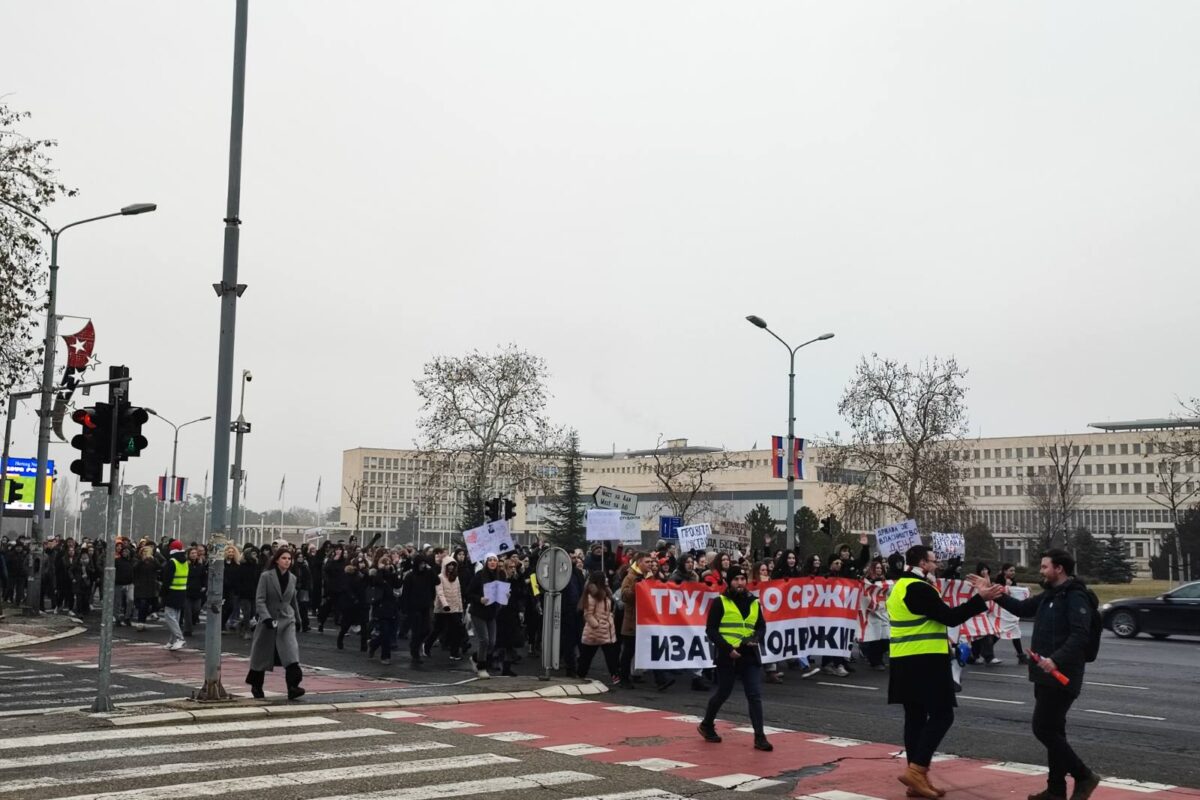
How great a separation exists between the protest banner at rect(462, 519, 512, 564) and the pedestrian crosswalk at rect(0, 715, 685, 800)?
667 centimetres

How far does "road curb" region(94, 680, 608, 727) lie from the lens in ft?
38.8

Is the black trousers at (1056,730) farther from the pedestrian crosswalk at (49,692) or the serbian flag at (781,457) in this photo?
the serbian flag at (781,457)

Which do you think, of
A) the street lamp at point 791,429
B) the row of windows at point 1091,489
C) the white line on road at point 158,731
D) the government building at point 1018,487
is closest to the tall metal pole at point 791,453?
the street lamp at point 791,429

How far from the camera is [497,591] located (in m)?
17.4

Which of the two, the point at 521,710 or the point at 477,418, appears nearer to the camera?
the point at 521,710

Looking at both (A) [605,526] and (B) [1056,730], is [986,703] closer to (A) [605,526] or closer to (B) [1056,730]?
(B) [1056,730]

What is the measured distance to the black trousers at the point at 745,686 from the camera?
444 inches

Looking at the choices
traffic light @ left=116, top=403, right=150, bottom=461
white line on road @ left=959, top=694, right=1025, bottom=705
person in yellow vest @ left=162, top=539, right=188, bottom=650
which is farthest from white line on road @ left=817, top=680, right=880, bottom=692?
person in yellow vest @ left=162, top=539, right=188, bottom=650

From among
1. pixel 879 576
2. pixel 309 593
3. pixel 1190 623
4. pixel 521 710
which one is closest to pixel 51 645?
pixel 309 593

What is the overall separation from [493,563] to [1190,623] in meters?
19.4

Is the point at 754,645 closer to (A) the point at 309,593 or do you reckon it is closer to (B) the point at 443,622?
(B) the point at 443,622

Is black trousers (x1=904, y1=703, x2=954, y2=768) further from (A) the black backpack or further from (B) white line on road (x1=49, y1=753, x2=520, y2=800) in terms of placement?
(B) white line on road (x1=49, y1=753, x2=520, y2=800)

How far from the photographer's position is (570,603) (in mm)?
17688

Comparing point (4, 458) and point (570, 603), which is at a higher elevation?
point (4, 458)
